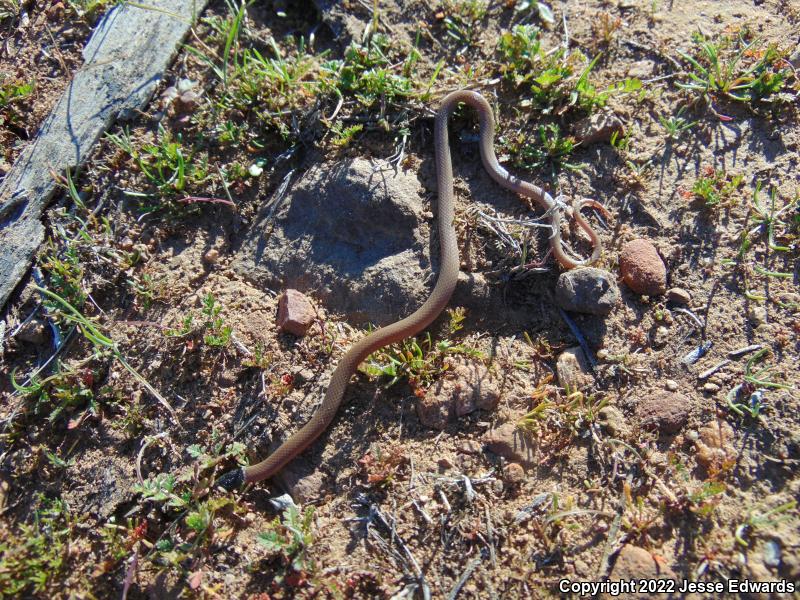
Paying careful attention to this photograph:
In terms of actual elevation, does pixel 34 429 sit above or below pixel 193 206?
below

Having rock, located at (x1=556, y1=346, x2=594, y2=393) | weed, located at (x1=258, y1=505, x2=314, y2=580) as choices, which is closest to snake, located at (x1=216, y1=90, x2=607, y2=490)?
weed, located at (x1=258, y1=505, x2=314, y2=580)

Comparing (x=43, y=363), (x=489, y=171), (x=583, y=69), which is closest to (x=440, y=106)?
(x=489, y=171)

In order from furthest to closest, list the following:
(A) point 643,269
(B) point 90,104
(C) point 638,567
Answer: (B) point 90,104, (A) point 643,269, (C) point 638,567

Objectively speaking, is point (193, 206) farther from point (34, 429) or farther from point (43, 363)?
point (34, 429)

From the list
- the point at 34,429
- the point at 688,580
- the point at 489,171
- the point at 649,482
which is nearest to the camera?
the point at 688,580

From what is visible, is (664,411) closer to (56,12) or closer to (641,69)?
(641,69)

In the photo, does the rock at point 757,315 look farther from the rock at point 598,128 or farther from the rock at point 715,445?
the rock at point 598,128

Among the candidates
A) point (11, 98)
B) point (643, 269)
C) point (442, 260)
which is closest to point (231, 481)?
point (442, 260)

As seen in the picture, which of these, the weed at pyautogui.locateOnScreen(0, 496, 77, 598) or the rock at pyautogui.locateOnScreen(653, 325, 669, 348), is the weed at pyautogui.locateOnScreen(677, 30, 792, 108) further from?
the weed at pyautogui.locateOnScreen(0, 496, 77, 598)
